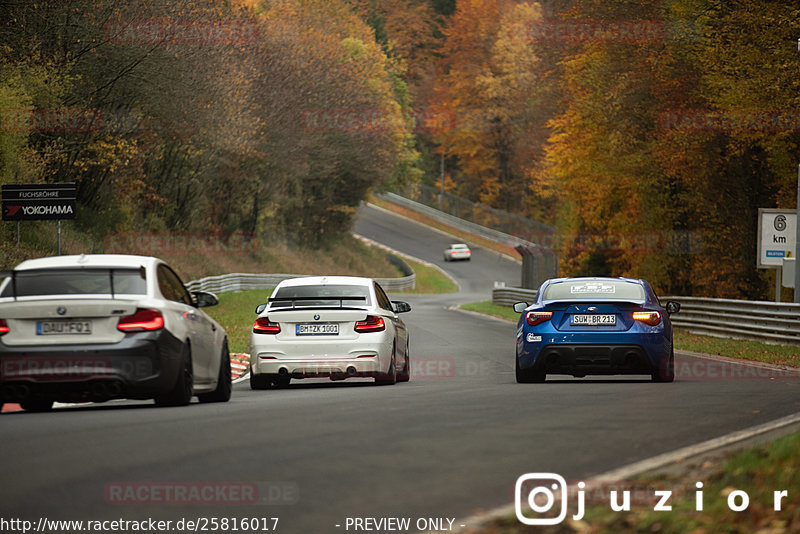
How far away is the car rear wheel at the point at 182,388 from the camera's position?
11.9m

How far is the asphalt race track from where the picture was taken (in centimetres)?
665

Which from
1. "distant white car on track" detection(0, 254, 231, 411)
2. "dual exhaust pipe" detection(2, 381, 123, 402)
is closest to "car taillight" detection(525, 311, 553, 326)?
"distant white car on track" detection(0, 254, 231, 411)

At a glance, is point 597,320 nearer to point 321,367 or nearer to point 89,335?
Result: point 321,367

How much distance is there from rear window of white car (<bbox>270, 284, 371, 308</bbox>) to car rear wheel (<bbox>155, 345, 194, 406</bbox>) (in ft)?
12.5

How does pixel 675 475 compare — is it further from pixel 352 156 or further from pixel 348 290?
pixel 352 156

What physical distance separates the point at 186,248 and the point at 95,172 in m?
12.3

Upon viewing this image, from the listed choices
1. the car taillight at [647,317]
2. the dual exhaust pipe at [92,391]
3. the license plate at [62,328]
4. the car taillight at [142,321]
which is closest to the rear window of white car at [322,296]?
the car taillight at [647,317]

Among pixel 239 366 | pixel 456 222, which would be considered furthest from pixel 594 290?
pixel 456 222

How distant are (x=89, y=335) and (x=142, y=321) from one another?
51cm

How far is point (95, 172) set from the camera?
42406mm

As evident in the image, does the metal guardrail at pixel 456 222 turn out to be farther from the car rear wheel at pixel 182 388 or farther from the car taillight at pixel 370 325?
the car rear wheel at pixel 182 388

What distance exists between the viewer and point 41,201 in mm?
24781

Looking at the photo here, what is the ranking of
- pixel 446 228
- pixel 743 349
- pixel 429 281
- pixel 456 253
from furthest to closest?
pixel 446 228
pixel 456 253
pixel 429 281
pixel 743 349

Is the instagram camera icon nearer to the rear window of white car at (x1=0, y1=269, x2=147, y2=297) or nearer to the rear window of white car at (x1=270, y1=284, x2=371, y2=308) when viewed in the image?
the rear window of white car at (x1=0, y1=269, x2=147, y2=297)
